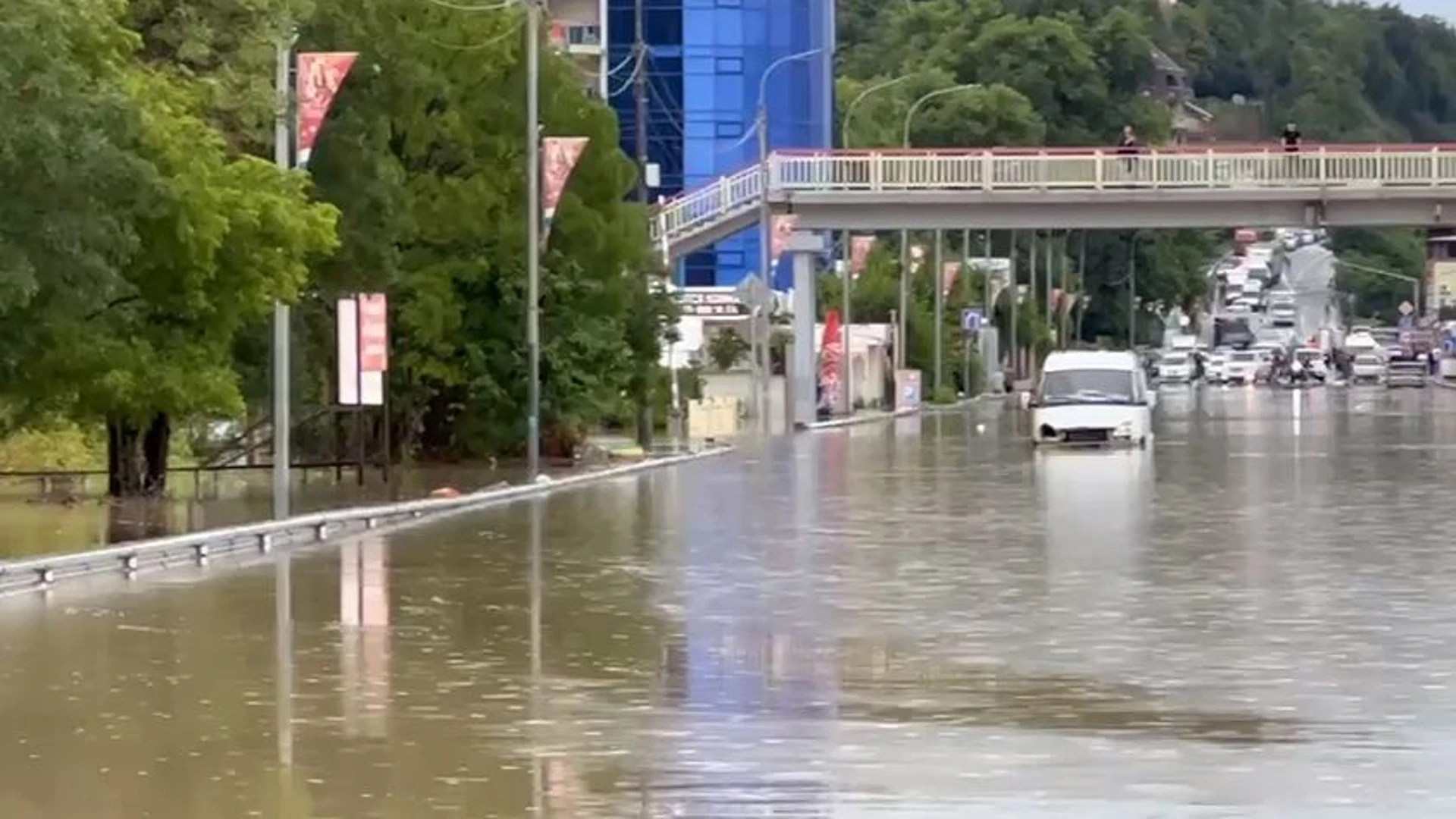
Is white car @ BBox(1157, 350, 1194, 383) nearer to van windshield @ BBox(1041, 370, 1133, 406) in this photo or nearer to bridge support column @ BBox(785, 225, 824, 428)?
bridge support column @ BBox(785, 225, 824, 428)

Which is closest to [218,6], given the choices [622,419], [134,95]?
[134,95]

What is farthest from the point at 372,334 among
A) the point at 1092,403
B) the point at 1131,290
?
the point at 1131,290

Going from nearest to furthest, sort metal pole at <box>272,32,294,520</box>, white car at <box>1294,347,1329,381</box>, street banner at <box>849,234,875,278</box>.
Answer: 1. metal pole at <box>272,32,294,520</box>
2. street banner at <box>849,234,875,278</box>
3. white car at <box>1294,347,1329,381</box>

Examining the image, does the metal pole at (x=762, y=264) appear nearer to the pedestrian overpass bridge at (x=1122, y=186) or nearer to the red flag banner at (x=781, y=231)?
the red flag banner at (x=781, y=231)

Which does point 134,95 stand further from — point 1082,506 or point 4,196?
point 1082,506

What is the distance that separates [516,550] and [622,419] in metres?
34.0

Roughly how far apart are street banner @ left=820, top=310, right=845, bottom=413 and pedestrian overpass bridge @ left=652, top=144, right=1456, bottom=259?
1669 centimetres

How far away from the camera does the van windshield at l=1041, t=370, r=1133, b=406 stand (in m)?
58.8

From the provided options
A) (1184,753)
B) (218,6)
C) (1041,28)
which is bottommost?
(1184,753)

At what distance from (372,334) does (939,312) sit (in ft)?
238

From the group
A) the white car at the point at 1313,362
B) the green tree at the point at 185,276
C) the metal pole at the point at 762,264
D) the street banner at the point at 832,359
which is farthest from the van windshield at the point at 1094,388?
the white car at the point at 1313,362

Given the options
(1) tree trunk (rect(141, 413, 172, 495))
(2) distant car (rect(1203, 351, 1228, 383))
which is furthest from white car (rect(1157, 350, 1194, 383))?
(1) tree trunk (rect(141, 413, 172, 495))

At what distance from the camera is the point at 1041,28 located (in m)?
140

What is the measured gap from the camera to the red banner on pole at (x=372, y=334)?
126 feet
